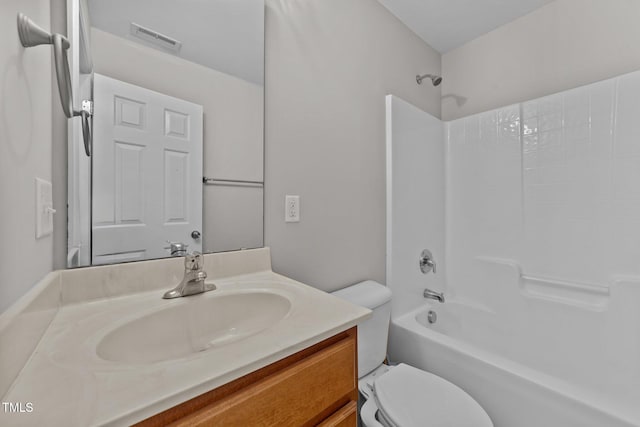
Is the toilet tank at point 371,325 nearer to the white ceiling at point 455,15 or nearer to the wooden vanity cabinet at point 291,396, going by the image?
the wooden vanity cabinet at point 291,396

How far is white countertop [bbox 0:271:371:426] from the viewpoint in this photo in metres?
0.35

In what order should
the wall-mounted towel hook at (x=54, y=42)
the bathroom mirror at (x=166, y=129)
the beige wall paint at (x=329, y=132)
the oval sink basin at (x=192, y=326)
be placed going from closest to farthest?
the wall-mounted towel hook at (x=54, y=42) → the oval sink basin at (x=192, y=326) → the bathroom mirror at (x=166, y=129) → the beige wall paint at (x=329, y=132)

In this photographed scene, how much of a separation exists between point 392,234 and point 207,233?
1.01m

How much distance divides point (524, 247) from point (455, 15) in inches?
59.5

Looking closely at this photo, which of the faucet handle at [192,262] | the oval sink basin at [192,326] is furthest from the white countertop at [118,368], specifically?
the faucet handle at [192,262]

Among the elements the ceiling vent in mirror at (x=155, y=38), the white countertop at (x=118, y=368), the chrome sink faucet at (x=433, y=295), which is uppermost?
the ceiling vent in mirror at (x=155, y=38)

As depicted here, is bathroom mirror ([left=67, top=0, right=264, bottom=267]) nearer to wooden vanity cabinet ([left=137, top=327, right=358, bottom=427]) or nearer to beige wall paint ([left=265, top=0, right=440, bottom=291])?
beige wall paint ([left=265, top=0, right=440, bottom=291])

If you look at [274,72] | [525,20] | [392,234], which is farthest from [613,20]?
[274,72]

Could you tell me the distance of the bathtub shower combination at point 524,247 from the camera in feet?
3.97

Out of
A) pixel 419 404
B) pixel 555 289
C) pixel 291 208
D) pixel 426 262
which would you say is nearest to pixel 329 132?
pixel 291 208

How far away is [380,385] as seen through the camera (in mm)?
1059

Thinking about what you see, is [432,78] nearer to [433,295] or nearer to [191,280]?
[433,295]

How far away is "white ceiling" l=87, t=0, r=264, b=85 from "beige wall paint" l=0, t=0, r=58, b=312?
18 cm

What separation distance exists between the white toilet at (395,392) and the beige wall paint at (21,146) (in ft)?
3.36
